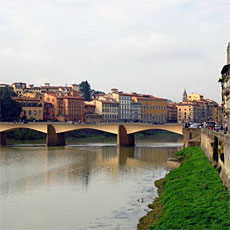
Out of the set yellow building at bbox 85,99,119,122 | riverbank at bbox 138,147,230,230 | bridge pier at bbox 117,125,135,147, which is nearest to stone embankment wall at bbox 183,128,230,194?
riverbank at bbox 138,147,230,230

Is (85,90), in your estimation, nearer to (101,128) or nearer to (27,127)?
(27,127)

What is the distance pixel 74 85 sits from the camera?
13350 cm

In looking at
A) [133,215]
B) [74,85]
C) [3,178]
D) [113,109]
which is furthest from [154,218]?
[74,85]

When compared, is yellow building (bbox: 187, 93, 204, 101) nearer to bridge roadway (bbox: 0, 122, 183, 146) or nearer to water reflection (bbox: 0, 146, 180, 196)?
bridge roadway (bbox: 0, 122, 183, 146)

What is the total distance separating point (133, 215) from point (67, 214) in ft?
9.27

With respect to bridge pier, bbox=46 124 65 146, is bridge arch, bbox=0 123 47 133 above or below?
above

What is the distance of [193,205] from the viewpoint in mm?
18031

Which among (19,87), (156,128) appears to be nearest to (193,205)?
(156,128)

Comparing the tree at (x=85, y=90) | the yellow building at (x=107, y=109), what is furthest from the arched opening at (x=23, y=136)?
the tree at (x=85, y=90)

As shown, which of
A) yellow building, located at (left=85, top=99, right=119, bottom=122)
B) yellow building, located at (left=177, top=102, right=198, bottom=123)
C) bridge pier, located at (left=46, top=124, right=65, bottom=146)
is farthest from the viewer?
yellow building, located at (left=177, top=102, right=198, bottom=123)

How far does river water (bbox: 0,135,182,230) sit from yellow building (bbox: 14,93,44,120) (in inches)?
2011

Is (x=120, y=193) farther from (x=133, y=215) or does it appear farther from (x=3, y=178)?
(x=3, y=178)

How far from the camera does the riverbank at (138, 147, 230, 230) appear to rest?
16.0 metres

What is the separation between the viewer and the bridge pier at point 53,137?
62.5 m
